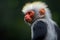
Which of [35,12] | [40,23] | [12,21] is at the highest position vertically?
[12,21]

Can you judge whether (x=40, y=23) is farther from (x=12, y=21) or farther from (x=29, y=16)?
(x=12, y=21)

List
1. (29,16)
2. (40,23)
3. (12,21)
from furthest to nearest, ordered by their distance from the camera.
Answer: (12,21) < (29,16) < (40,23)

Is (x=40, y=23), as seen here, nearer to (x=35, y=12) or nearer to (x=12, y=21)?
(x=35, y=12)

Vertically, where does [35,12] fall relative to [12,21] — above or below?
below

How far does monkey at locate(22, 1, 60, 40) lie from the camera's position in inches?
94.4

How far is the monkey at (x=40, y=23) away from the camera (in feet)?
7.87

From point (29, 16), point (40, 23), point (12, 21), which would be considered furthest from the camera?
point (12, 21)

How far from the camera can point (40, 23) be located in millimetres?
2414

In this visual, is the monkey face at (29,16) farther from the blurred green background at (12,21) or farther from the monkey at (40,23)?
the blurred green background at (12,21)

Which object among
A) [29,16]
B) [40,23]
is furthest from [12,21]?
[40,23]

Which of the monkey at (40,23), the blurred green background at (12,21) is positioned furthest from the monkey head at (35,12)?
the blurred green background at (12,21)

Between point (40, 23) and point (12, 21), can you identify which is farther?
point (12, 21)

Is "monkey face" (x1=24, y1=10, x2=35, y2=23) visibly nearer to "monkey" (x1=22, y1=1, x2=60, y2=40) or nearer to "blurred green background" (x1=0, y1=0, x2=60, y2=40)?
"monkey" (x1=22, y1=1, x2=60, y2=40)

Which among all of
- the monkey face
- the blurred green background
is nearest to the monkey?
the monkey face
